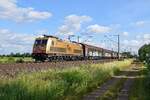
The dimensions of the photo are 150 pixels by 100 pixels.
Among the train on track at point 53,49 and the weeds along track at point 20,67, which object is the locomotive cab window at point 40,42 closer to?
the train on track at point 53,49

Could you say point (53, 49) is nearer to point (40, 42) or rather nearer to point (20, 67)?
point (40, 42)

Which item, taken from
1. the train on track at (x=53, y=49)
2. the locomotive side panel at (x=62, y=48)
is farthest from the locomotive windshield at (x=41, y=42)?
the locomotive side panel at (x=62, y=48)

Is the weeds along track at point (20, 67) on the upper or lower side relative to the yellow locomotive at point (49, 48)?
lower

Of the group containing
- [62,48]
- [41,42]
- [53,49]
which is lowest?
[53,49]

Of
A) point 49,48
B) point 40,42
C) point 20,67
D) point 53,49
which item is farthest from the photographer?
point 53,49

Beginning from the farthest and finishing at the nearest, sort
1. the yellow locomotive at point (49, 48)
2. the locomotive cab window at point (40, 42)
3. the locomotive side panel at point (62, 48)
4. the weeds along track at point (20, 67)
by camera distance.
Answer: the locomotive side panel at point (62, 48)
the locomotive cab window at point (40, 42)
the yellow locomotive at point (49, 48)
the weeds along track at point (20, 67)

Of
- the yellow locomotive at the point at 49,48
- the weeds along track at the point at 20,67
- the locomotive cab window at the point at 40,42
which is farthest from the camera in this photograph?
the locomotive cab window at the point at 40,42

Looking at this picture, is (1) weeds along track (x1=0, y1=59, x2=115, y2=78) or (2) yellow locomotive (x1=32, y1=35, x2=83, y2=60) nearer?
(1) weeds along track (x1=0, y1=59, x2=115, y2=78)

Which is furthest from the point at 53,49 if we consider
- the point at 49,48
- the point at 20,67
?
the point at 20,67

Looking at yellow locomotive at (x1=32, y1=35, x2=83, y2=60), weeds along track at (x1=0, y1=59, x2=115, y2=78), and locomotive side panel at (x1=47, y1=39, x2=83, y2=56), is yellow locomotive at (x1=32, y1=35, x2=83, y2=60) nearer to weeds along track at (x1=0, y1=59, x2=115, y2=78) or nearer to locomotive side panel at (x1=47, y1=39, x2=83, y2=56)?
locomotive side panel at (x1=47, y1=39, x2=83, y2=56)

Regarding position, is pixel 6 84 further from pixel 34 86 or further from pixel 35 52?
pixel 35 52

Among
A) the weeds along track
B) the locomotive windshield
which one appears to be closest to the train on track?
the locomotive windshield

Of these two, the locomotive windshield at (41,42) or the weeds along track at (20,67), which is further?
the locomotive windshield at (41,42)

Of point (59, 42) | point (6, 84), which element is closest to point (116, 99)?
point (6, 84)
